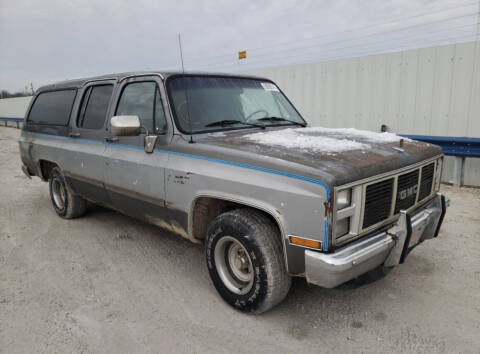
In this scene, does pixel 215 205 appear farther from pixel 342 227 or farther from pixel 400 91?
pixel 400 91

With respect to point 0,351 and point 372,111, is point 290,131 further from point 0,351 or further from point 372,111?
point 372,111

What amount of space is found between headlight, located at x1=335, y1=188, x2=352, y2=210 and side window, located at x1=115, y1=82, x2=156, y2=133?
2.02m

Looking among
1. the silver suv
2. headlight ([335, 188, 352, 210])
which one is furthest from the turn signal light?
headlight ([335, 188, 352, 210])

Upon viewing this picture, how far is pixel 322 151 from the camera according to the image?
9.40 feet

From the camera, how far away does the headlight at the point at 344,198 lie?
2.45 m

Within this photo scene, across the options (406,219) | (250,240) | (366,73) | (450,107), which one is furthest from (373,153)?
(366,73)

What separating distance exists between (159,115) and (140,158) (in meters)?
0.49

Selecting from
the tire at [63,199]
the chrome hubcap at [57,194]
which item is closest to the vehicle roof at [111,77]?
the tire at [63,199]

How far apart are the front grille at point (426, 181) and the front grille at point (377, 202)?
0.64 m

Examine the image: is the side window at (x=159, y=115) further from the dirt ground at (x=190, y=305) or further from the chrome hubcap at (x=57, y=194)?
the chrome hubcap at (x=57, y=194)

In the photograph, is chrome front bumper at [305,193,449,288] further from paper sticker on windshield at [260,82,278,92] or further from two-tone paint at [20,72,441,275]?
paper sticker on windshield at [260,82,278,92]

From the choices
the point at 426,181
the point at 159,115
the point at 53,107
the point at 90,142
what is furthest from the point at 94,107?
the point at 426,181

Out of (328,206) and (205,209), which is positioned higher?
(328,206)

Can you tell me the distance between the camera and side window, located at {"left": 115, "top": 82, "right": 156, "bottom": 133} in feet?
12.0
